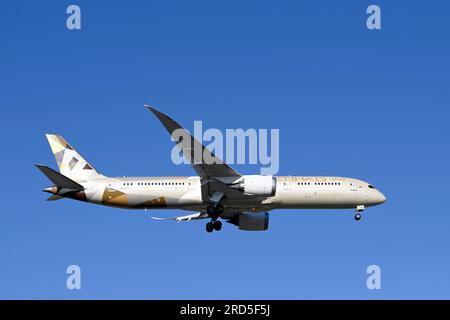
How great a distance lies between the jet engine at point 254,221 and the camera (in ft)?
258

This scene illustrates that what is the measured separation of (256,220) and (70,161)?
1820 centimetres

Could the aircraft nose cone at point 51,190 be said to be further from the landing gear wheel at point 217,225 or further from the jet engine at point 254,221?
the jet engine at point 254,221

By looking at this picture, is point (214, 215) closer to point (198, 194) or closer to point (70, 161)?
point (198, 194)

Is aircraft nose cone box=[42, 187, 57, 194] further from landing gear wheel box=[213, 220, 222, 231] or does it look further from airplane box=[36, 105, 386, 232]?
landing gear wheel box=[213, 220, 222, 231]

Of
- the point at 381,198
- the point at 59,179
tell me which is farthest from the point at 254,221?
the point at 59,179

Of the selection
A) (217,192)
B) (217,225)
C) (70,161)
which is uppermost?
(70,161)

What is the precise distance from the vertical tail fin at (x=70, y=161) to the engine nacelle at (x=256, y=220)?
1407 cm

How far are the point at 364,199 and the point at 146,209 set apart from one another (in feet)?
63.8

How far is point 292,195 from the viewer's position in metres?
72.8

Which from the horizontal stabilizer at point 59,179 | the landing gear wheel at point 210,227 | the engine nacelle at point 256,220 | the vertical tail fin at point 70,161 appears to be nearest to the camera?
the horizontal stabilizer at point 59,179

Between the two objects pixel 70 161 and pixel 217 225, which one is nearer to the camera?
pixel 217 225

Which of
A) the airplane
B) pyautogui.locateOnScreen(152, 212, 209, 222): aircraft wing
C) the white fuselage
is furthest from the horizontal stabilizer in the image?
pyautogui.locateOnScreen(152, 212, 209, 222): aircraft wing

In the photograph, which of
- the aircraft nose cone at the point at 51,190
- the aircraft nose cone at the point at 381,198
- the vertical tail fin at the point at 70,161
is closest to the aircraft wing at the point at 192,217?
the vertical tail fin at the point at 70,161

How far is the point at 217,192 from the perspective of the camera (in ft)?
237
